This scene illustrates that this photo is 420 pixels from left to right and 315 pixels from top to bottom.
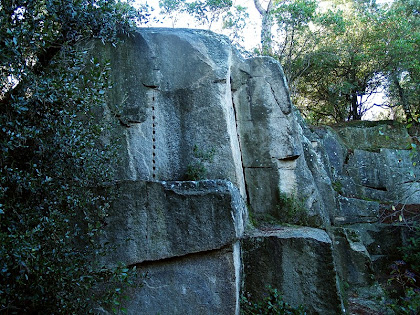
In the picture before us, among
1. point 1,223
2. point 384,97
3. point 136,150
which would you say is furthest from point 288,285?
point 384,97

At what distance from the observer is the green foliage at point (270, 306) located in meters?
5.15

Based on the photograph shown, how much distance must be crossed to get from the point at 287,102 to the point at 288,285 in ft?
10.9

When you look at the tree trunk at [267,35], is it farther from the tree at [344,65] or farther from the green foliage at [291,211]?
the green foliage at [291,211]

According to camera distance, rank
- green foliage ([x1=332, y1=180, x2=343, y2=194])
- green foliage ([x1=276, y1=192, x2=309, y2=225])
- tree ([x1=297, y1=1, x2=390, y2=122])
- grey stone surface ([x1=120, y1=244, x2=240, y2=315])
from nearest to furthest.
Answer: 1. grey stone surface ([x1=120, y1=244, x2=240, y2=315])
2. green foliage ([x1=276, y1=192, x2=309, y2=225])
3. green foliage ([x1=332, y1=180, x2=343, y2=194])
4. tree ([x1=297, y1=1, x2=390, y2=122])

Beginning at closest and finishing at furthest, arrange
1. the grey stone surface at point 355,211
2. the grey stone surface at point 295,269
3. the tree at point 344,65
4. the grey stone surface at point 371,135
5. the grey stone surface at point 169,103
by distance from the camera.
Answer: the grey stone surface at point 295,269, the grey stone surface at point 169,103, the grey stone surface at point 355,211, the grey stone surface at point 371,135, the tree at point 344,65

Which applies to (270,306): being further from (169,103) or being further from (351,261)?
(351,261)

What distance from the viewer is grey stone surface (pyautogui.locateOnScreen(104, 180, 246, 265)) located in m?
4.59

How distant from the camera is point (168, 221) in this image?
4.65 m

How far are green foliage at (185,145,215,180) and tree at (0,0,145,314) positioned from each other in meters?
1.72

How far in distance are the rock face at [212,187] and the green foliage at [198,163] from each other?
0.05ft

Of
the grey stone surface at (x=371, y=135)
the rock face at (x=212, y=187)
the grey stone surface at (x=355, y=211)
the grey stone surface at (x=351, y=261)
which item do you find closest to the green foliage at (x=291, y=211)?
the rock face at (x=212, y=187)

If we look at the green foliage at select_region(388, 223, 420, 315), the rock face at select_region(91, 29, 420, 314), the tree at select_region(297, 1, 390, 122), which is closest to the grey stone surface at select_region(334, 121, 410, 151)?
the tree at select_region(297, 1, 390, 122)

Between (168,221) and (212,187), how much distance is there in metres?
0.65

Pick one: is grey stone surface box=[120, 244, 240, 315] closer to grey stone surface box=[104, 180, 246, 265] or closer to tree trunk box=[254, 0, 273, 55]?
grey stone surface box=[104, 180, 246, 265]
